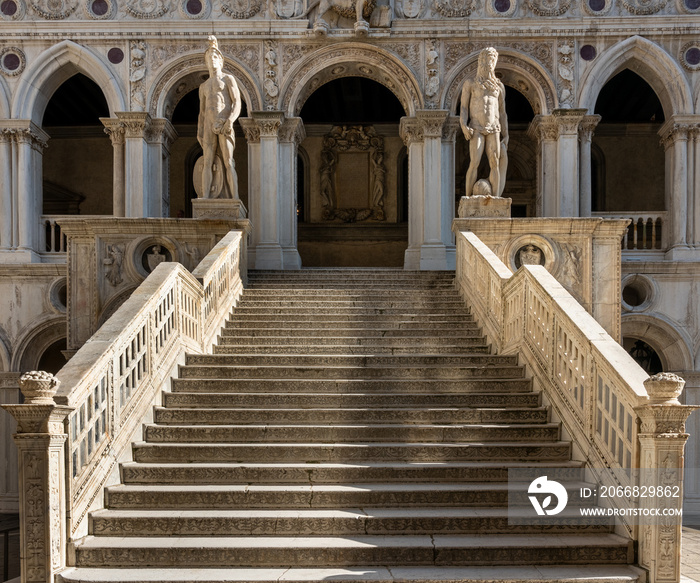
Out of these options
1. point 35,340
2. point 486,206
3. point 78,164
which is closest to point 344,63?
point 486,206

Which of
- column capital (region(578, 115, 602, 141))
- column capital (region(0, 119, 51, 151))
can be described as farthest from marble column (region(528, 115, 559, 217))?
column capital (region(0, 119, 51, 151))

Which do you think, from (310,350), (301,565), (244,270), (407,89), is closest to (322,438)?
(301,565)

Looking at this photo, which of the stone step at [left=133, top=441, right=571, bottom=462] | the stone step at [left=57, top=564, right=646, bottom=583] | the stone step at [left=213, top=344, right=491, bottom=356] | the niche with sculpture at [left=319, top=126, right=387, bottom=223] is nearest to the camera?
the stone step at [left=57, top=564, right=646, bottom=583]

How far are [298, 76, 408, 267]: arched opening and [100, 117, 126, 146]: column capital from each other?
527cm

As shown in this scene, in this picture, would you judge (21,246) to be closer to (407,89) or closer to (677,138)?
(407,89)

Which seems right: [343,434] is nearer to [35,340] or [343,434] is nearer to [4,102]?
[35,340]

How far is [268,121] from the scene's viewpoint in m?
15.4

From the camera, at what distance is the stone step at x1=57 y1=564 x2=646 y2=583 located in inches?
216

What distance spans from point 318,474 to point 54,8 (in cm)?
1241

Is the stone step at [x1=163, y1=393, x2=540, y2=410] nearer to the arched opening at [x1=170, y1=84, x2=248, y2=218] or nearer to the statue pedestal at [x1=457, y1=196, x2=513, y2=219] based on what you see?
the statue pedestal at [x1=457, y1=196, x2=513, y2=219]

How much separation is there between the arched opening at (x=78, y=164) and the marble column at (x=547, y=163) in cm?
1060

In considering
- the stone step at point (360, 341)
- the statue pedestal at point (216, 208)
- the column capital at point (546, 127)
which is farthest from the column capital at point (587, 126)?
the stone step at point (360, 341)

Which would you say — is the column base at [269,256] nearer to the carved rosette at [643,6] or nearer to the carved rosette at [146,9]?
the carved rosette at [146,9]

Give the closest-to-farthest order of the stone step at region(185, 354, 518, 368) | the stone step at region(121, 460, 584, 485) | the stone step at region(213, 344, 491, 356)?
the stone step at region(121, 460, 584, 485) < the stone step at region(185, 354, 518, 368) < the stone step at region(213, 344, 491, 356)
